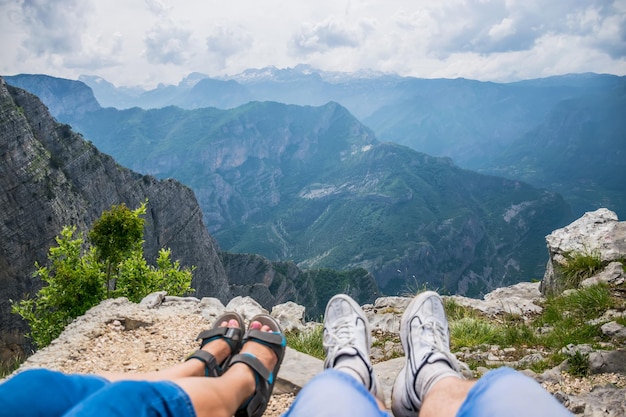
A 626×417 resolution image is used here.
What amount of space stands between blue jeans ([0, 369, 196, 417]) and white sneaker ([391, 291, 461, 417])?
6.64 feet

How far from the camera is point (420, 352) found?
3.96 m

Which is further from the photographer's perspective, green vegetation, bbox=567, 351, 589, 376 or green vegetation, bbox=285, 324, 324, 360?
green vegetation, bbox=285, 324, 324, 360

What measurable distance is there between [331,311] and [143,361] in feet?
13.4

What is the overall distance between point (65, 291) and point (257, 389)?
9550mm

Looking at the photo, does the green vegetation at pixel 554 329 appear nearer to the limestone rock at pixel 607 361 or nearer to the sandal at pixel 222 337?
the limestone rock at pixel 607 361

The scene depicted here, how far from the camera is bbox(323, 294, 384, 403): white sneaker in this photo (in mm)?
3615

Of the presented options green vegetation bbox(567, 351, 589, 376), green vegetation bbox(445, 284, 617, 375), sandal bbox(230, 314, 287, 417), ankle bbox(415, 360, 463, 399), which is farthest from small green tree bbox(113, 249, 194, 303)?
green vegetation bbox(567, 351, 589, 376)

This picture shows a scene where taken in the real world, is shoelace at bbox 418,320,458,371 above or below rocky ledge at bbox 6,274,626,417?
above

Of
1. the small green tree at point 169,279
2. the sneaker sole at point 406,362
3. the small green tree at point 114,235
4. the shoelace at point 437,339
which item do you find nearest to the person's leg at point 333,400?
the sneaker sole at point 406,362

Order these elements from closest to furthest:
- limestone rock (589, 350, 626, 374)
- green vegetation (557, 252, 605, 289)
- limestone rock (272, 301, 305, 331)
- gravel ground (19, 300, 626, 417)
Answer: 1. limestone rock (589, 350, 626, 374)
2. gravel ground (19, 300, 626, 417)
3. limestone rock (272, 301, 305, 331)
4. green vegetation (557, 252, 605, 289)

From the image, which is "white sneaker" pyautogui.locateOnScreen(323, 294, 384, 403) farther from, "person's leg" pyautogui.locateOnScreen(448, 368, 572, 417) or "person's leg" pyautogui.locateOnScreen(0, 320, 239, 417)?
"person's leg" pyautogui.locateOnScreen(0, 320, 239, 417)

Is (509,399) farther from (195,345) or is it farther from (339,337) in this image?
(195,345)

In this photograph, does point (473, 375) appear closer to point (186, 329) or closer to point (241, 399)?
point (241, 399)

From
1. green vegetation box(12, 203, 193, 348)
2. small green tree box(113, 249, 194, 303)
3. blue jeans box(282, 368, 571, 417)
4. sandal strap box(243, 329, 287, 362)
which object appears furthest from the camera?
small green tree box(113, 249, 194, 303)
